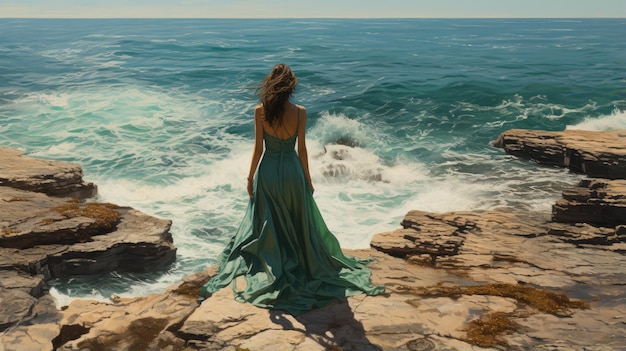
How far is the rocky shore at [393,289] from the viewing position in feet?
18.8

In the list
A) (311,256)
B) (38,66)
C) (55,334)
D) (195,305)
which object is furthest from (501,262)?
(38,66)

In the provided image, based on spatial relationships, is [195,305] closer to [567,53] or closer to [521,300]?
[521,300]

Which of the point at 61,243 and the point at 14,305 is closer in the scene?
the point at 14,305

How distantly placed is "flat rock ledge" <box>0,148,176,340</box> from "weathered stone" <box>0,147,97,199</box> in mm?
390

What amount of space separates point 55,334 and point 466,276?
531 cm

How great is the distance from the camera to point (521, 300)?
6.56m

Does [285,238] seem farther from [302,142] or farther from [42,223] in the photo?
[42,223]

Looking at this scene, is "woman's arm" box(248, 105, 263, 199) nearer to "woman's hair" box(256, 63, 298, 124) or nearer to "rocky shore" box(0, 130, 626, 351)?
"woman's hair" box(256, 63, 298, 124)

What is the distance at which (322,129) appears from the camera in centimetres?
2284

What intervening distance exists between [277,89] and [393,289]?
2982 millimetres

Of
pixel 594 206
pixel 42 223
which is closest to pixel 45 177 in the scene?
pixel 42 223

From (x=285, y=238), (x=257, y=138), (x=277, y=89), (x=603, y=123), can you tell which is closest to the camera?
(x=277, y=89)

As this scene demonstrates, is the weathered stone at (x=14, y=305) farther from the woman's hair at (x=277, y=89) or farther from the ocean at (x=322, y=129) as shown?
the woman's hair at (x=277, y=89)

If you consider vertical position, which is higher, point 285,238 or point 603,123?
point 285,238
